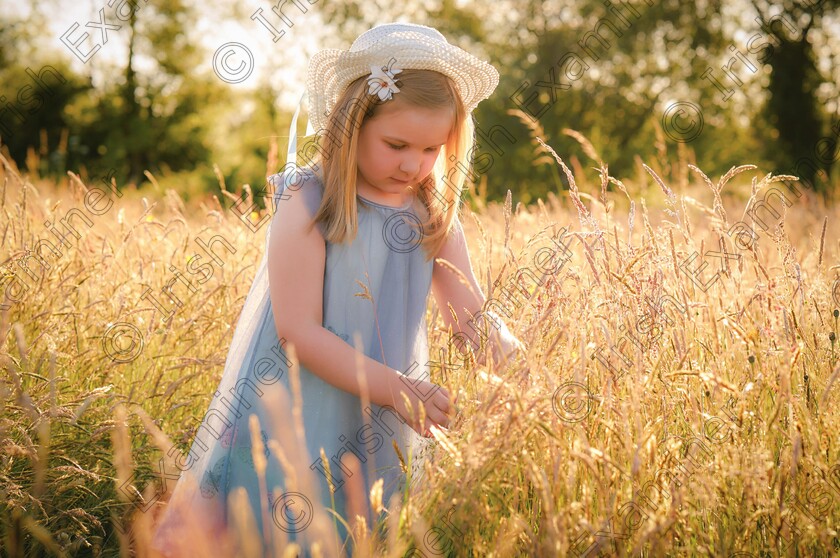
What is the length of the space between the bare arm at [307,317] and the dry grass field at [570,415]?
0.18 metres

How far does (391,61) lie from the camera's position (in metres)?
1.79

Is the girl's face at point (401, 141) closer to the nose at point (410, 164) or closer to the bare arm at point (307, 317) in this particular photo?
the nose at point (410, 164)

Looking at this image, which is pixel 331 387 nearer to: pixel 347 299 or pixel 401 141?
pixel 347 299

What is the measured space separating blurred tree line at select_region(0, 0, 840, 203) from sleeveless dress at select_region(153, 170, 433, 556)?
14.0 metres

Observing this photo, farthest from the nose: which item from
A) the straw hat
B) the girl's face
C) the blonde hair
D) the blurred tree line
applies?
the blurred tree line

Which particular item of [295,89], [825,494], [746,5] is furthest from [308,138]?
[746,5]

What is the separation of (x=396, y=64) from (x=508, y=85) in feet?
46.9

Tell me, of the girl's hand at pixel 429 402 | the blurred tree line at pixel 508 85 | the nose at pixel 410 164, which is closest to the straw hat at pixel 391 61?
the nose at pixel 410 164

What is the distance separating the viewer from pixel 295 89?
14.7 metres

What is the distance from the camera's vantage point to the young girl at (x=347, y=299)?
163 centimetres

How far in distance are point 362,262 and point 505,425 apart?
71cm

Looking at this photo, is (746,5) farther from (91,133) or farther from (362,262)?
(362,262)

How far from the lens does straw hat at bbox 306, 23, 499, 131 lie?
5.91 feet

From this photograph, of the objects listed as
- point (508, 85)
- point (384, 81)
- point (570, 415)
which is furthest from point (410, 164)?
point (508, 85)
